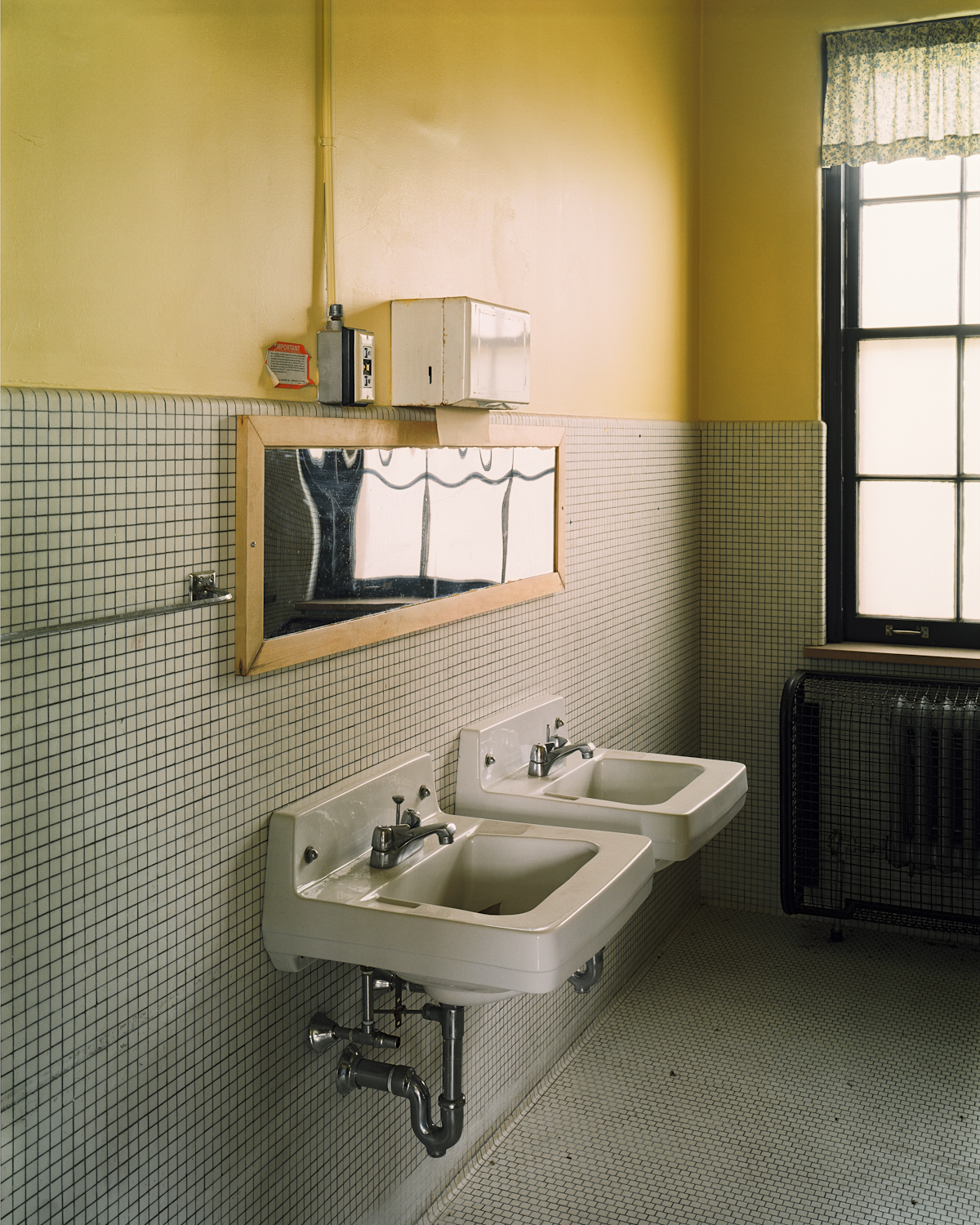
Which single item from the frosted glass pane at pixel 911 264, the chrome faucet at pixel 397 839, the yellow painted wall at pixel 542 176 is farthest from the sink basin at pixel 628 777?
the frosted glass pane at pixel 911 264

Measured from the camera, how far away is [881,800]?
3.57 meters

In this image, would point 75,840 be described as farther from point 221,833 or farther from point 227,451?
point 227,451

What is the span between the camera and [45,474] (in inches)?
53.6

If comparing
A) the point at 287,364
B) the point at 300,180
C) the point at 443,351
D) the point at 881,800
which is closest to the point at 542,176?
the point at 443,351

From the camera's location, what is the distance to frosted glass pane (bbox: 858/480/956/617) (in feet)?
11.8

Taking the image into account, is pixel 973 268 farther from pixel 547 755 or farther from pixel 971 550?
pixel 547 755

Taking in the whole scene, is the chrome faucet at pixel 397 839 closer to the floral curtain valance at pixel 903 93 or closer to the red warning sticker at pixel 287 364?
the red warning sticker at pixel 287 364

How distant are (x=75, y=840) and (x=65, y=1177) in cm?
43

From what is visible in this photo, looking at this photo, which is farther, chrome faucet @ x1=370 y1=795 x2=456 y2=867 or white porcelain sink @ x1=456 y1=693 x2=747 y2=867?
white porcelain sink @ x1=456 y1=693 x2=747 y2=867

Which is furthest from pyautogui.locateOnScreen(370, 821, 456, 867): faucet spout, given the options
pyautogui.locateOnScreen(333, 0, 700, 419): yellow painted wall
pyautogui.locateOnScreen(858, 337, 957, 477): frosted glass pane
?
pyautogui.locateOnScreen(858, 337, 957, 477): frosted glass pane

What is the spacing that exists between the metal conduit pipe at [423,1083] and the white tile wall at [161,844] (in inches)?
2.3

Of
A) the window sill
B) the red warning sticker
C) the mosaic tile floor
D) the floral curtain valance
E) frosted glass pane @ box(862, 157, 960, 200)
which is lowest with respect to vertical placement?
the mosaic tile floor

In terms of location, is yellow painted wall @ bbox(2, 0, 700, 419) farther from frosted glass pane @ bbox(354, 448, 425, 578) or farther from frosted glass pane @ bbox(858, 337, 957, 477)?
frosted glass pane @ bbox(858, 337, 957, 477)

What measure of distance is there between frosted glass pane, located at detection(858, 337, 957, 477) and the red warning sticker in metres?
2.42
